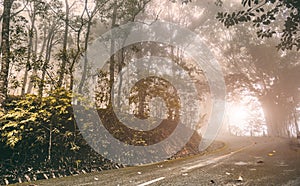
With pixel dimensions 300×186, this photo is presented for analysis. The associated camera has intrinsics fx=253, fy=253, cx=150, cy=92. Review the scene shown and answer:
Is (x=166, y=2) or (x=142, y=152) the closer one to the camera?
(x=142, y=152)

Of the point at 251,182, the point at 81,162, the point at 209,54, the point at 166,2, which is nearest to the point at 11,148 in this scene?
the point at 81,162

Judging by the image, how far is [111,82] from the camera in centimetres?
1289

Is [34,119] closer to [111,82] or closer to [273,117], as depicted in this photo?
[111,82]

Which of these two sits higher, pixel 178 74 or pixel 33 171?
pixel 178 74

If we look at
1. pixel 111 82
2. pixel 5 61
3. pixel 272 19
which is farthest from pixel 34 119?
pixel 272 19

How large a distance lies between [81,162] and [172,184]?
4.55m

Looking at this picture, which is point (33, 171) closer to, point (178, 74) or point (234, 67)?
A: point (178, 74)

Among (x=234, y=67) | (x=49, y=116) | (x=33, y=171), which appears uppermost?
(x=234, y=67)

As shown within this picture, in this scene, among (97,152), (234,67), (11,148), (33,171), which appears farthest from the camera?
(234,67)

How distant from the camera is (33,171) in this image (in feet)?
23.2

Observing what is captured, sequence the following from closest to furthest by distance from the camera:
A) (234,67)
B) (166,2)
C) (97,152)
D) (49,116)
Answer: (49,116) → (97,152) → (166,2) → (234,67)

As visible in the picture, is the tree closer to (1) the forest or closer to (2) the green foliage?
(1) the forest

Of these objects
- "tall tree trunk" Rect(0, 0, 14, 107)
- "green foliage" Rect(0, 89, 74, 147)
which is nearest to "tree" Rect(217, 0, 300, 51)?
"green foliage" Rect(0, 89, 74, 147)

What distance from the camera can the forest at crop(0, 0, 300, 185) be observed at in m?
7.64
